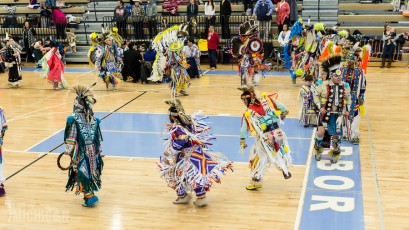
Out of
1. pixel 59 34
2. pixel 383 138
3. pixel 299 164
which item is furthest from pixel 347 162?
pixel 59 34

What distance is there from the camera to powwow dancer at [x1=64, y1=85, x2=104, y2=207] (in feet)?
22.2

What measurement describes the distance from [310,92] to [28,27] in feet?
41.6

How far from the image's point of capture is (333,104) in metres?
8.15

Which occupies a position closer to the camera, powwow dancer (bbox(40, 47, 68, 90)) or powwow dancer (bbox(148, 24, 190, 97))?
powwow dancer (bbox(148, 24, 190, 97))

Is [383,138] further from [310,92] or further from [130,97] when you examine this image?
[130,97]

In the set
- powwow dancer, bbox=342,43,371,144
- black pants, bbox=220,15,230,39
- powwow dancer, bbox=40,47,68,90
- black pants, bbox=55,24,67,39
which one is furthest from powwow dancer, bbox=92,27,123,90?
powwow dancer, bbox=342,43,371,144

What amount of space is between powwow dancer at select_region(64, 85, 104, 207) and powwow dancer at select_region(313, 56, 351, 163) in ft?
10.8

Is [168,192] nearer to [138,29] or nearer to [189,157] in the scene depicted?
[189,157]

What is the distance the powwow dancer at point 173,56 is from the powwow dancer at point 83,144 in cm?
574

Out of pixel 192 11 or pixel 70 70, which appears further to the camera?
pixel 192 11

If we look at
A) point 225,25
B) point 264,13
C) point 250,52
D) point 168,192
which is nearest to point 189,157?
point 168,192

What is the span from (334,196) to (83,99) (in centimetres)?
335

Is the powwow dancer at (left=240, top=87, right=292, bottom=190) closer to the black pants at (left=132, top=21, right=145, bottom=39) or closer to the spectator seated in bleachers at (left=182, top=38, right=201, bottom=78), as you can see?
the spectator seated in bleachers at (left=182, top=38, right=201, bottom=78)

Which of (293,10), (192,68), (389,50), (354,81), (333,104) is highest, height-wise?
(293,10)
